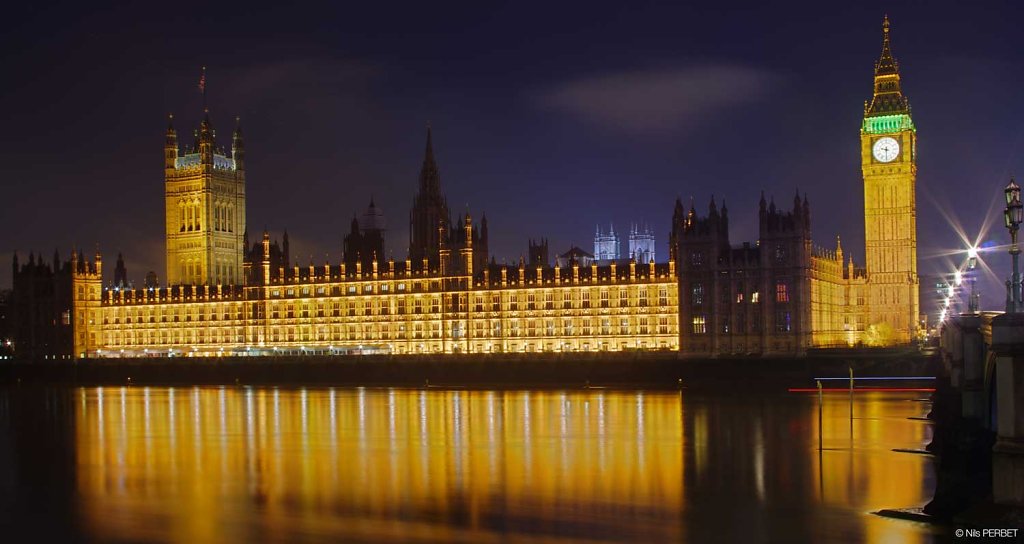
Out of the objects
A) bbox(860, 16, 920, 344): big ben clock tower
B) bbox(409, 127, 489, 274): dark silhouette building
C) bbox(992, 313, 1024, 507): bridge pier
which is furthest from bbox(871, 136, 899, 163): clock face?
bbox(992, 313, 1024, 507): bridge pier

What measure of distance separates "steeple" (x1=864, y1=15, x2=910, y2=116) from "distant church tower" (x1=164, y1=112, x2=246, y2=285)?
274 ft

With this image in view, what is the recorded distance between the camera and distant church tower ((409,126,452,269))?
14100 centimetres

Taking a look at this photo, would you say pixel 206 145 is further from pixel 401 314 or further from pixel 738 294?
pixel 738 294

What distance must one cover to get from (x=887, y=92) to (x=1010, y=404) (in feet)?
318

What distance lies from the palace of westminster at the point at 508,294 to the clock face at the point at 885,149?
0.44 ft

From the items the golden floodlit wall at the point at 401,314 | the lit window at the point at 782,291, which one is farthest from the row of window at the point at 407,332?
the lit window at the point at 782,291

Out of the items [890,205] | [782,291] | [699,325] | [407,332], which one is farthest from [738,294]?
[407,332]

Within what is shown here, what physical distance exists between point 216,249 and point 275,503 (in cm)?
12421

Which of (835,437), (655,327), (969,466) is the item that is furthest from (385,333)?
(969,466)

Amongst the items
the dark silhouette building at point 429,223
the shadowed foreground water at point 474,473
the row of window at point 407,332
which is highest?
the dark silhouette building at point 429,223

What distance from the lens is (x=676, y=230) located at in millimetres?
112688

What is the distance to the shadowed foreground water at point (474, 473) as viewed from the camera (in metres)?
36.1

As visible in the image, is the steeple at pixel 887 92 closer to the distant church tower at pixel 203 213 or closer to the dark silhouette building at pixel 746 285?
the dark silhouette building at pixel 746 285

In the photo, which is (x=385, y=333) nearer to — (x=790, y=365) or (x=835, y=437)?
(x=790, y=365)
